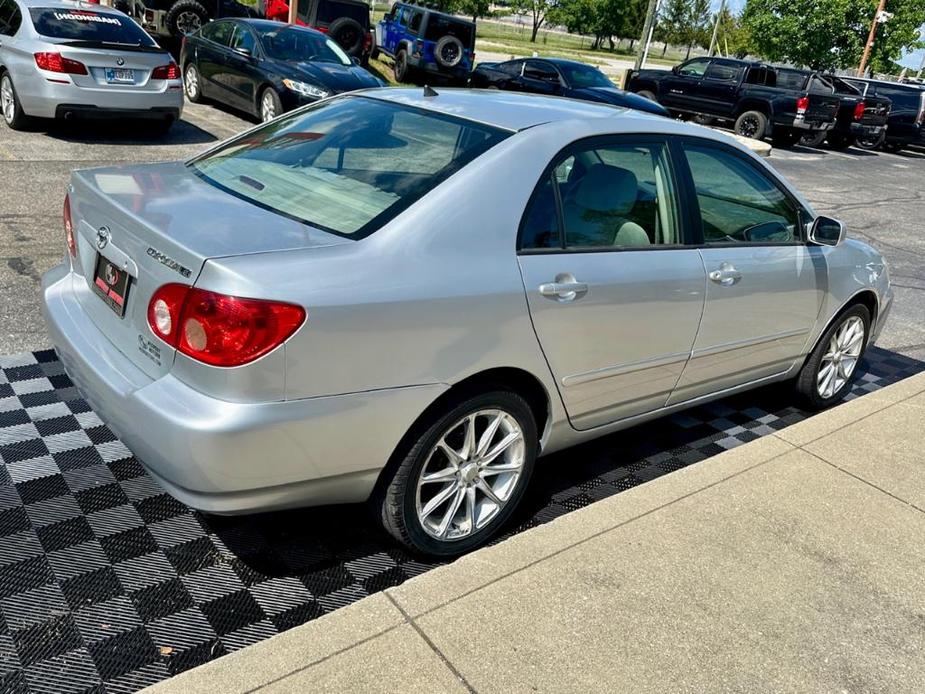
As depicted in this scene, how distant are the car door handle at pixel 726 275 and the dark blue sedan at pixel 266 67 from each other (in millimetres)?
8265

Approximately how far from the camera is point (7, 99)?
9719mm

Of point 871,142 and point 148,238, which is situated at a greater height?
point 871,142

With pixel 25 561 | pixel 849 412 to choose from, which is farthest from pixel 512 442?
pixel 849 412

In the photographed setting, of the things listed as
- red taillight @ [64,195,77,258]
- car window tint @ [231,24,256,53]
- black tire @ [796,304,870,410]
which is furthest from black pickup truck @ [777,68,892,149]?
red taillight @ [64,195,77,258]

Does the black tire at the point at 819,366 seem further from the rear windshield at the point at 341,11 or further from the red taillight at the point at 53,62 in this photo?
the rear windshield at the point at 341,11

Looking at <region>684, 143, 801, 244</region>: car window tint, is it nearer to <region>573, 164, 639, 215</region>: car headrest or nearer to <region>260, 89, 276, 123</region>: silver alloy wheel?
<region>573, 164, 639, 215</region>: car headrest

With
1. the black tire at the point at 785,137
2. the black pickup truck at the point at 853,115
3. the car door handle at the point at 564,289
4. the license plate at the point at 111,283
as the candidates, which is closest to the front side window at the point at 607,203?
the car door handle at the point at 564,289

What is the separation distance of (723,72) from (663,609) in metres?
19.4

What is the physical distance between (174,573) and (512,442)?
1.27 m

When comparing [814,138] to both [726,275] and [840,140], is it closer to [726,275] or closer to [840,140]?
[840,140]

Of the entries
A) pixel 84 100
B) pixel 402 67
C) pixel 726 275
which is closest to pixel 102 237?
pixel 726 275

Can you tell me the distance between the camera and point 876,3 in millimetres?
39969

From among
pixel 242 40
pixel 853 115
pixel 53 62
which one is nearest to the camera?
pixel 53 62

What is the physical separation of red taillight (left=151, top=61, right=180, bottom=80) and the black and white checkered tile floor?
6573 millimetres
